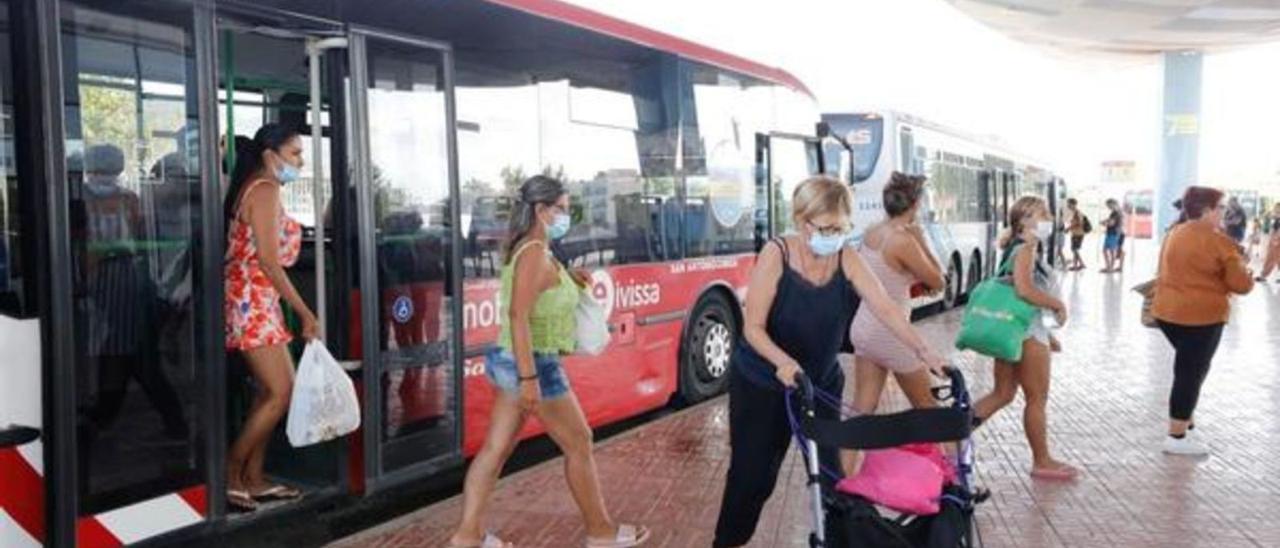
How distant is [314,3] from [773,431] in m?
2.89

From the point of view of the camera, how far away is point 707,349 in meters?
9.23

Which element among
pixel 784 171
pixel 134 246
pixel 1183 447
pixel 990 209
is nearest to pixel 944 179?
pixel 990 209

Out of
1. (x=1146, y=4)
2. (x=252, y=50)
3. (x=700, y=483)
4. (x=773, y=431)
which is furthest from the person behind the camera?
(x=1146, y=4)

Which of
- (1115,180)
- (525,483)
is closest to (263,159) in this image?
(525,483)

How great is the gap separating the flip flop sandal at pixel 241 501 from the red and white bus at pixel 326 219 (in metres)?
0.08

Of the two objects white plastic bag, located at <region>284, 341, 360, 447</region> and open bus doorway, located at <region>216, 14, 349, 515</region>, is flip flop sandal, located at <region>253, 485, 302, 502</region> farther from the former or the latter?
white plastic bag, located at <region>284, 341, 360, 447</region>

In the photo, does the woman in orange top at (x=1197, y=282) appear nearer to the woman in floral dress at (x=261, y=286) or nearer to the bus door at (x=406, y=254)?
the bus door at (x=406, y=254)

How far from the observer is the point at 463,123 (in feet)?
21.2

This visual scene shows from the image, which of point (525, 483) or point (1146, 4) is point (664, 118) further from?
point (1146, 4)

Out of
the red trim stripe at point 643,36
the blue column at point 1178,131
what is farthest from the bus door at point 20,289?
the blue column at point 1178,131

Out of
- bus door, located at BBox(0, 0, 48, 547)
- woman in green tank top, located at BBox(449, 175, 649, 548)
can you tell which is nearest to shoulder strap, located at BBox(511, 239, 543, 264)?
woman in green tank top, located at BBox(449, 175, 649, 548)

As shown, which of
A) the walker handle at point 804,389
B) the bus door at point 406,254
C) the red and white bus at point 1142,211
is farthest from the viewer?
the red and white bus at point 1142,211

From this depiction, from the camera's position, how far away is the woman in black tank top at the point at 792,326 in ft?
14.3

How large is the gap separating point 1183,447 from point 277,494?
549 centimetres
